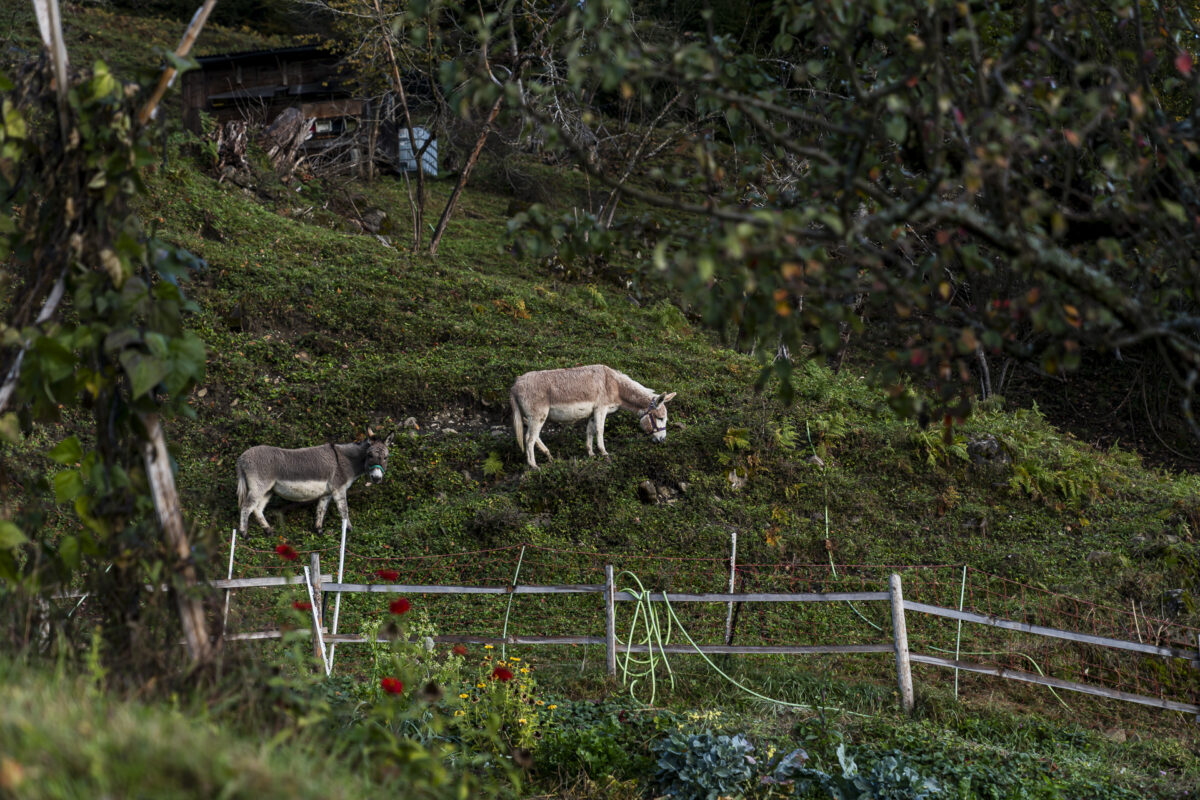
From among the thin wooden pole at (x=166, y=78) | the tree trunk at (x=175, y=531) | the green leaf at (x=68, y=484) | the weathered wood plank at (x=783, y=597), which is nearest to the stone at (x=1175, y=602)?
the weathered wood plank at (x=783, y=597)

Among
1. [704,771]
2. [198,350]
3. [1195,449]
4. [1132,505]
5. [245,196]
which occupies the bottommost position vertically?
[1195,449]

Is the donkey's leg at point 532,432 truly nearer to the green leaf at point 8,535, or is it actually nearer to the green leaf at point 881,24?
the green leaf at point 8,535

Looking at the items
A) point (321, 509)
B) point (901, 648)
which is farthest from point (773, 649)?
point (321, 509)

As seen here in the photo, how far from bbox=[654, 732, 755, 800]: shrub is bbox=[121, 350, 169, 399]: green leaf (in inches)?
167

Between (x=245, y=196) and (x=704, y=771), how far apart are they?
2164 cm

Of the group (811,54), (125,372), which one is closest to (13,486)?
(125,372)

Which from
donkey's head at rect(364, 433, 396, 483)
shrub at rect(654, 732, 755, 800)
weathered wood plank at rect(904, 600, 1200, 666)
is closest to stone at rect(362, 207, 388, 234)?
donkey's head at rect(364, 433, 396, 483)

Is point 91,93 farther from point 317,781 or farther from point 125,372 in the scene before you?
point 317,781

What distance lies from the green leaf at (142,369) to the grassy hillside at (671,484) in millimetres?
3925

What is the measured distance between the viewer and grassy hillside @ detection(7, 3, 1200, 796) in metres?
8.89

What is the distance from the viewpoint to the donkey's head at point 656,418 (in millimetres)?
14703

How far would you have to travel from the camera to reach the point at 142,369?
12.3 ft

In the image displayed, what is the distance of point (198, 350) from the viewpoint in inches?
154

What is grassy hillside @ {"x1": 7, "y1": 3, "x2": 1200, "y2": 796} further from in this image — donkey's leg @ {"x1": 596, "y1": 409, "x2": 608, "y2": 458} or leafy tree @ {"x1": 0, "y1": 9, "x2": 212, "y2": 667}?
leafy tree @ {"x1": 0, "y1": 9, "x2": 212, "y2": 667}
